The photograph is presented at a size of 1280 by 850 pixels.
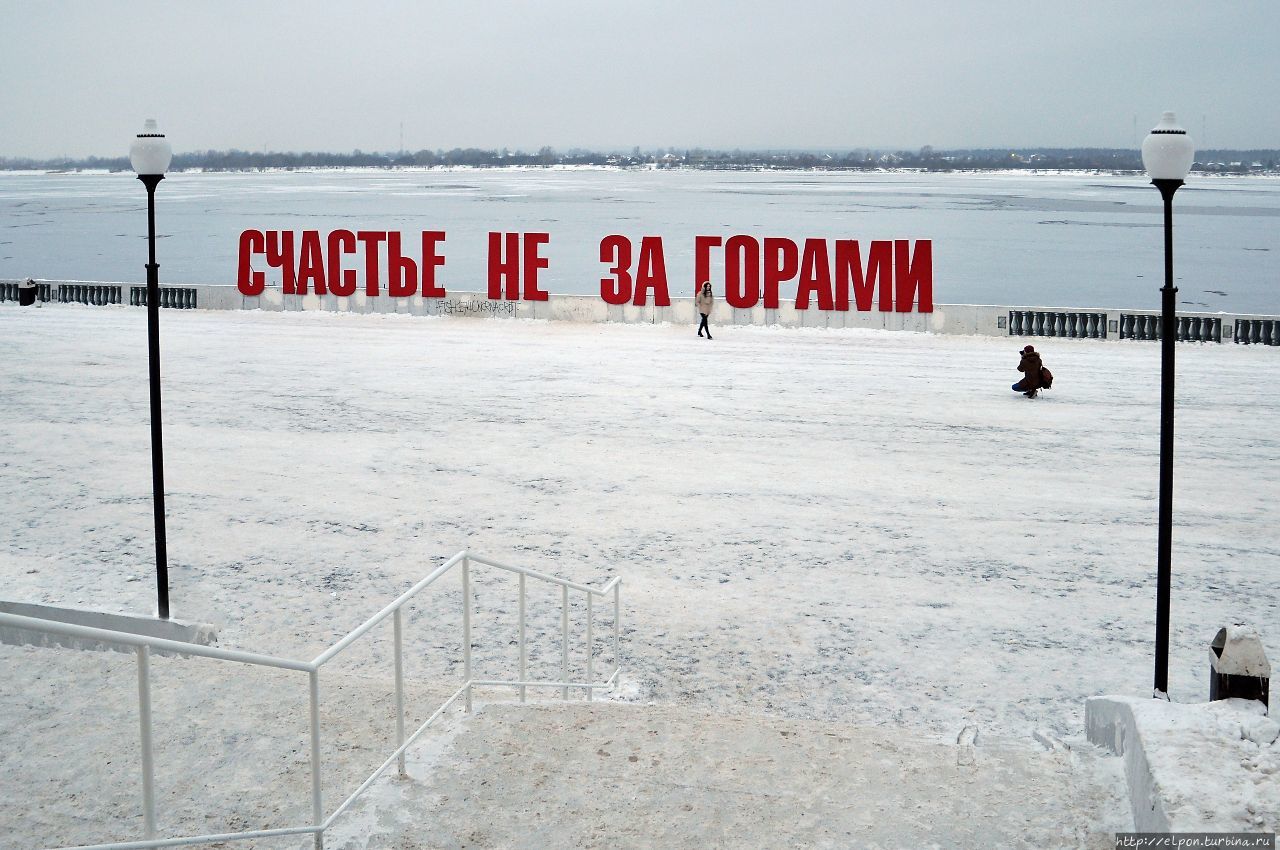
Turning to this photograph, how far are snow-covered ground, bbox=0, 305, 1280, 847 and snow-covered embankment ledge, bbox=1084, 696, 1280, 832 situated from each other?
3782 mm

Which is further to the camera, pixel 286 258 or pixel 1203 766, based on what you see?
pixel 286 258

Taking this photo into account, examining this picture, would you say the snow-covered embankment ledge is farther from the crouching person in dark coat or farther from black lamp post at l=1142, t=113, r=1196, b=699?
the crouching person in dark coat

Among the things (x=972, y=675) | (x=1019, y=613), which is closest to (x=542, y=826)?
(x=972, y=675)

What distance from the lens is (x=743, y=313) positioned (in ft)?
116

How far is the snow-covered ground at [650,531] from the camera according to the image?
7062 millimetres

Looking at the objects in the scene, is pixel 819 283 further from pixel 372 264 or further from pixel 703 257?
pixel 372 264

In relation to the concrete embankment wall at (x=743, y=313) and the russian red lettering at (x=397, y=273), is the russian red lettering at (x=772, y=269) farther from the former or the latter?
the russian red lettering at (x=397, y=273)

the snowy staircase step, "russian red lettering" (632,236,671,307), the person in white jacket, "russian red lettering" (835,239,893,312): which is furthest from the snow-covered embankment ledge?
"russian red lettering" (632,236,671,307)

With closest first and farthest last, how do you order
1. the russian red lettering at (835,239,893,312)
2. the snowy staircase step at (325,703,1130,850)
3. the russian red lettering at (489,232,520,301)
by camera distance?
the snowy staircase step at (325,703,1130,850) → the russian red lettering at (835,239,893,312) → the russian red lettering at (489,232,520,301)

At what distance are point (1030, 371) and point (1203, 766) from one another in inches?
735


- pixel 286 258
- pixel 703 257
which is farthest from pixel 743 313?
pixel 286 258

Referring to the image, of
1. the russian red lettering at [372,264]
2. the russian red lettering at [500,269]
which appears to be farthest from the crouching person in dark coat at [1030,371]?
the russian red lettering at [372,264]

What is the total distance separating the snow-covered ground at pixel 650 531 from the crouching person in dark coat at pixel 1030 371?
0.43 meters

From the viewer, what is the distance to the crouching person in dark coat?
23.2m
